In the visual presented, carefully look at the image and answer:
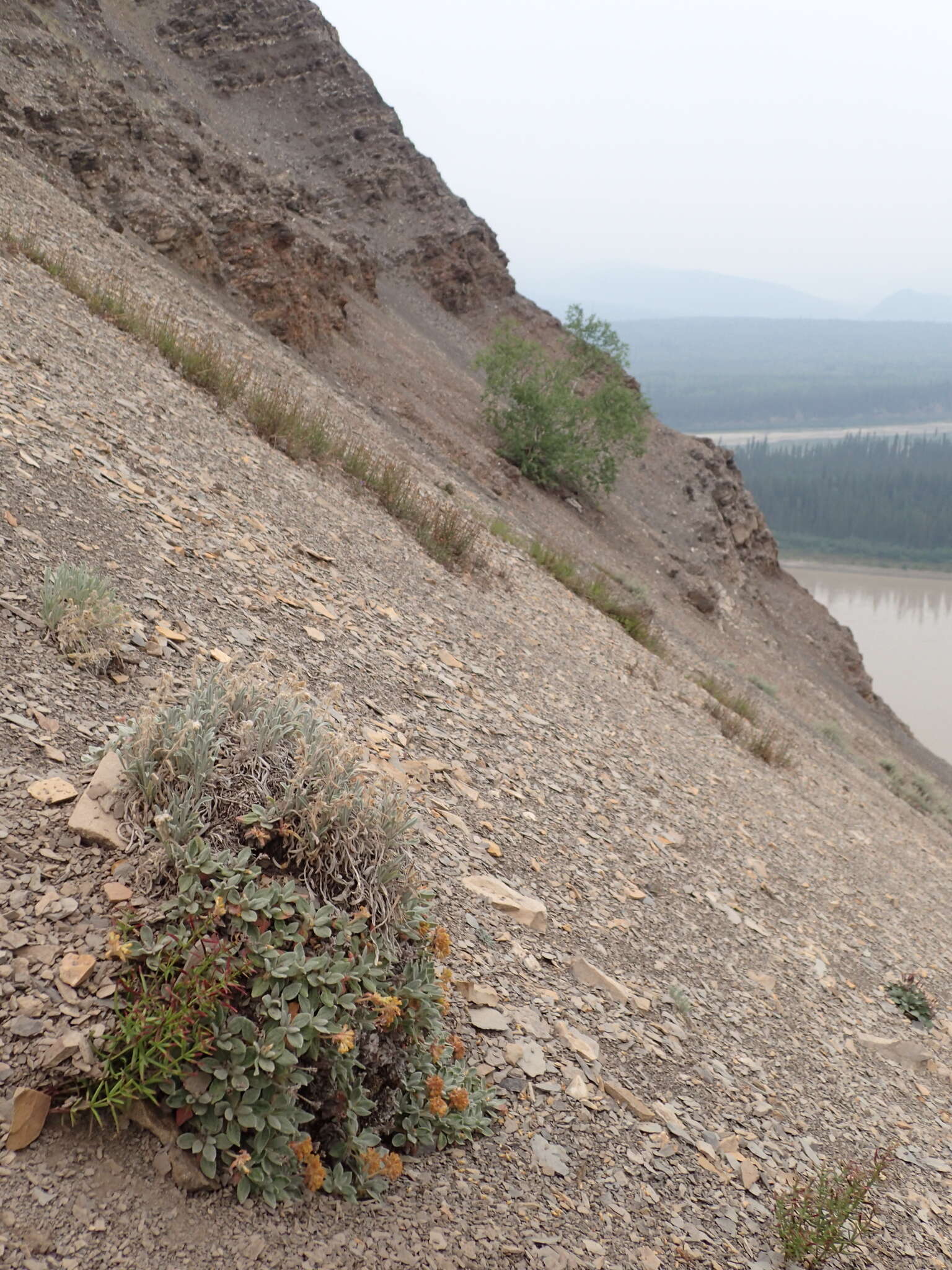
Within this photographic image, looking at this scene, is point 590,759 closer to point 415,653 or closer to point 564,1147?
point 415,653

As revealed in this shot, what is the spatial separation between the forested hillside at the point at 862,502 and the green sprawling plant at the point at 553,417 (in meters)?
79.1

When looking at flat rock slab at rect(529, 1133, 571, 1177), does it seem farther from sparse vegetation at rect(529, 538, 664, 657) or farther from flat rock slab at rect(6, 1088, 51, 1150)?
sparse vegetation at rect(529, 538, 664, 657)

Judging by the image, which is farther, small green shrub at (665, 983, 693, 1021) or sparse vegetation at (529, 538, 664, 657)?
sparse vegetation at (529, 538, 664, 657)

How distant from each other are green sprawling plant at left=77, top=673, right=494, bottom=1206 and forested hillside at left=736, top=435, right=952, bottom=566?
101 meters

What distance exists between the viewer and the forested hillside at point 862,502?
330ft

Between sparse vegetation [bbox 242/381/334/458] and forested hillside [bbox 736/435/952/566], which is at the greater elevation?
forested hillside [bbox 736/435/952/566]

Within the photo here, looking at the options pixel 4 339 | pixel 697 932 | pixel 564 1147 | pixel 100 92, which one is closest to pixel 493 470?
pixel 100 92

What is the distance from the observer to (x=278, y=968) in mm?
2516

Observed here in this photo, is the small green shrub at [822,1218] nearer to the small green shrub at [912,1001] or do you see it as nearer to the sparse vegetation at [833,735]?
the small green shrub at [912,1001]

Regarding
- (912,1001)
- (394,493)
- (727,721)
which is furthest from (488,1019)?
(727,721)

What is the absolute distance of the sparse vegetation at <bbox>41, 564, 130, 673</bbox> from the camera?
12.7ft

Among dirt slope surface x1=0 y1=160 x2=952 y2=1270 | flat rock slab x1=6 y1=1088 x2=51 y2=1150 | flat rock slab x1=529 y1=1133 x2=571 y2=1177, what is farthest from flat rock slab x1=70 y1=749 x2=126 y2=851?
flat rock slab x1=529 y1=1133 x2=571 y2=1177

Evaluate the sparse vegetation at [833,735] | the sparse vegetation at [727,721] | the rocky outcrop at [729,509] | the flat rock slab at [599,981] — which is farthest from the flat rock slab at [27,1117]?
the rocky outcrop at [729,509]

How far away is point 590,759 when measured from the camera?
6.65 m
